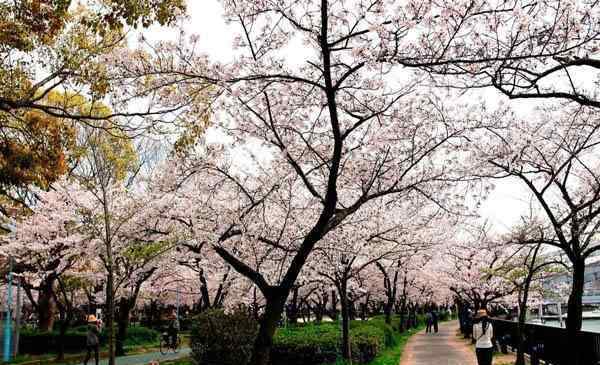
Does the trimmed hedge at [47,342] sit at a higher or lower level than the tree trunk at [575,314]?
lower

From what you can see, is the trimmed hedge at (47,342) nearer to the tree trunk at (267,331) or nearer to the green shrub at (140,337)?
the green shrub at (140,337)

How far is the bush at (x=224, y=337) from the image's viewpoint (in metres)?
12.9

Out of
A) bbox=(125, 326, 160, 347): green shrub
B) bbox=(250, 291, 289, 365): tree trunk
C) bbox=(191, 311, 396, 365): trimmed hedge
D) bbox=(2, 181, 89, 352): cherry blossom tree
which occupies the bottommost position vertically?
bbox=(125, 326, 160, 347): green shrub

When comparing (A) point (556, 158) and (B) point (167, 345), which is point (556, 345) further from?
(B) point (167, 345)

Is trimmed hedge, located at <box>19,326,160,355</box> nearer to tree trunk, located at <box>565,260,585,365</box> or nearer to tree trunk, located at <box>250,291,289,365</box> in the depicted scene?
tree trunk, located at <box>250,291,289,365</box>

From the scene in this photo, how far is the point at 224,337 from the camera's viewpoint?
12.9m

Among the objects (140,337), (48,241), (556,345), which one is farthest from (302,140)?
(140,337)

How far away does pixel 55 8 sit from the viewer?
6922mm

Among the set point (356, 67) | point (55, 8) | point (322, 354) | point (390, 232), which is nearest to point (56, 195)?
point (322, 354)

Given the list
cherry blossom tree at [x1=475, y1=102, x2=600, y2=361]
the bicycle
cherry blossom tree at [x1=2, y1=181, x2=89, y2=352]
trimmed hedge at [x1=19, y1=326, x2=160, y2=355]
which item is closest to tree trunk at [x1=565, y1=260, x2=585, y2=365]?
cherry blossom tree at [x1=475, y1=102, x2=600, y2=361]

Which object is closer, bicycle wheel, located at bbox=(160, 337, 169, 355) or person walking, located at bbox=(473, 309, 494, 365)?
person walking, located at bbox=(473, 309, 494, 365)

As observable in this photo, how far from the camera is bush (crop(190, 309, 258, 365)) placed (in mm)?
12898

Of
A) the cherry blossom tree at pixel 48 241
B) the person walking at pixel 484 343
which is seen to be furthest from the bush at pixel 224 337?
the cherry blossom tree at pixel 48 241

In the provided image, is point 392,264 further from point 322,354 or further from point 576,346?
point 576,346
